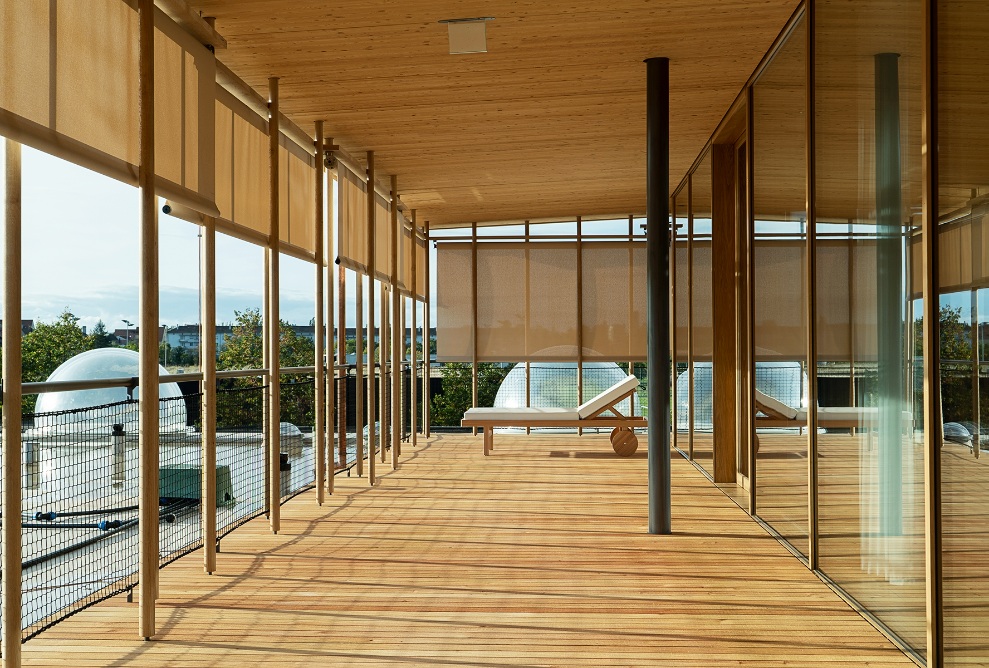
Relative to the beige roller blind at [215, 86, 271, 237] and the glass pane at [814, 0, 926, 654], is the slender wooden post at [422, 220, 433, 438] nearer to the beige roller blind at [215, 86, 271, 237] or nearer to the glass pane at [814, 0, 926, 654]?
the beige roller blind at [215, 86, 271, 237]

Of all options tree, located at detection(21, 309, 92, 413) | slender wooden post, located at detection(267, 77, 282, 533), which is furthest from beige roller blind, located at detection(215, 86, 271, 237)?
tree, located at detection(21, 309, 92, 413)

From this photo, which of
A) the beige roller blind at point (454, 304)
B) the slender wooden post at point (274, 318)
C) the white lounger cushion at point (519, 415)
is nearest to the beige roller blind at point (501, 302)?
the beige roller blind at point (454, 304)

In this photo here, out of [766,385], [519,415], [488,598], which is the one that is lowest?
[488,598]

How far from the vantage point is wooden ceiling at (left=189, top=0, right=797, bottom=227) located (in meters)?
4.99

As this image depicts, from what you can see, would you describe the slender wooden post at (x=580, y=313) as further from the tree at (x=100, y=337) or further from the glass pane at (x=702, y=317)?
the tree at (x=100, y=337)

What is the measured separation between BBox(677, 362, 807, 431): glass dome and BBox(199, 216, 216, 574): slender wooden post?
10.6ft

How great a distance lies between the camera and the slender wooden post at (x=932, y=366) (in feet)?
10.2

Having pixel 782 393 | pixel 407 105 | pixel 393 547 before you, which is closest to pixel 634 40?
pixel 407 105

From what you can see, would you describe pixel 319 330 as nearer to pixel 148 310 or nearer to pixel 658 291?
pixel 658 291

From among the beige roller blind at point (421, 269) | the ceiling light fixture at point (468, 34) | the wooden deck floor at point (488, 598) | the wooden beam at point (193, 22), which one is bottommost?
the wooden deck floor at point (488, 598)

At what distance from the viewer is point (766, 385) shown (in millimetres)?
5855

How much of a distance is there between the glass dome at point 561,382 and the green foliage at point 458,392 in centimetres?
40

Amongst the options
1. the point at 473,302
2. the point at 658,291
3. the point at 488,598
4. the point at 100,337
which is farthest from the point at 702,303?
the point at 100,337

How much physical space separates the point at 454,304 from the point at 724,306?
18.3 feet
